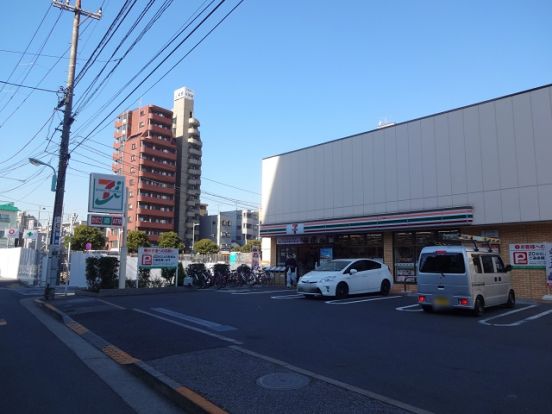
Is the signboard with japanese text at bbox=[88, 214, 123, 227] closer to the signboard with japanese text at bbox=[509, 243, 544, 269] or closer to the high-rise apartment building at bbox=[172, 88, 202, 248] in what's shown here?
the signboard with japanese text at bbox=[509, 243, 544, 269]

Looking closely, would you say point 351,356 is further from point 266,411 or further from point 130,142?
point 130,142

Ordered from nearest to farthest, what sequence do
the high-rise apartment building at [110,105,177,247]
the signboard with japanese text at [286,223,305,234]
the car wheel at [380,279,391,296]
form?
1. the car wheel at [380,279,391,296]
2. the signboard with japanese text at [286,223,305,234]
3. the high-rise apartment building at [110,105,177,247]

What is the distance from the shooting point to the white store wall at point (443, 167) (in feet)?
57.4

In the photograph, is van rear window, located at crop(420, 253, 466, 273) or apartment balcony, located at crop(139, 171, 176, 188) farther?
apartment balcony, located at crop(139, 171, 176, 188)

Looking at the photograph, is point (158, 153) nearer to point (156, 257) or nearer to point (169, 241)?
point (169, 241)

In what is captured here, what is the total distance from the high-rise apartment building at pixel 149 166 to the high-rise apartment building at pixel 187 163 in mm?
1997

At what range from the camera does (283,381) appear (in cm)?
615

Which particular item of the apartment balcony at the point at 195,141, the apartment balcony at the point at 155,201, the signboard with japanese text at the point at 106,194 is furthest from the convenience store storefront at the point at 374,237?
the apartment balcony at the point at 195,141

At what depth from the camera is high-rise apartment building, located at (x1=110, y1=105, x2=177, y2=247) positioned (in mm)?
89562

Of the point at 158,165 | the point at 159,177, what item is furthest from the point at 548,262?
the point at 158,165

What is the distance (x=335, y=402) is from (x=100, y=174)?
19.7m

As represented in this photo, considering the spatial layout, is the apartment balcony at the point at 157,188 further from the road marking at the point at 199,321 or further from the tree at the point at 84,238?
the road marking at the point at 199,321

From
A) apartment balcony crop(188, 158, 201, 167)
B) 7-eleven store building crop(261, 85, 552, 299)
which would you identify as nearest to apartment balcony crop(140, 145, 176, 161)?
apartment balcony crop(188, 158, 201, 167)

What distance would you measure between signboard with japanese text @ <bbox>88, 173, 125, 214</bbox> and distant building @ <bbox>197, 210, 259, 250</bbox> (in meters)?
87.2
